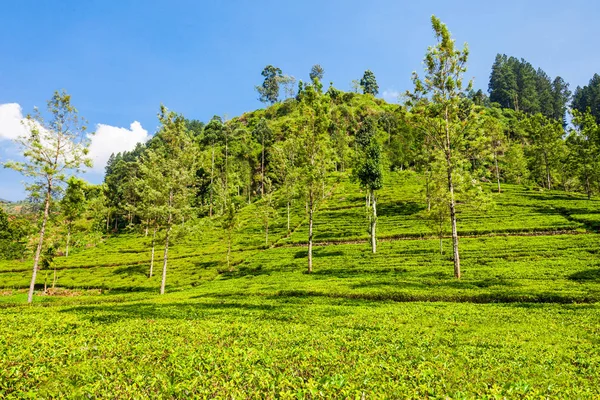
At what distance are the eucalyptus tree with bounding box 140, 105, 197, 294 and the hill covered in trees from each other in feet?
0.75

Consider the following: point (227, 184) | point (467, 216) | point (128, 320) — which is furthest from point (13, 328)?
point (227, 184)

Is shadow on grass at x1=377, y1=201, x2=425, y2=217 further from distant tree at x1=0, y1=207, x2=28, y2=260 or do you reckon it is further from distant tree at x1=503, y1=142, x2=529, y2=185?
distant tree at x1=0, y1=207, x2=28, y2=260

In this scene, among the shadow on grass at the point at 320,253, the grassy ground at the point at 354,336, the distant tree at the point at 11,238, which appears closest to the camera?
the grassy ground at the point at 354,336

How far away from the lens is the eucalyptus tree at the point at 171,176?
34.1m

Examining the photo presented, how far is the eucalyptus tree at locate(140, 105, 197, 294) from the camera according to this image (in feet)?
112

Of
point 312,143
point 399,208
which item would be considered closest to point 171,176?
point 312,143

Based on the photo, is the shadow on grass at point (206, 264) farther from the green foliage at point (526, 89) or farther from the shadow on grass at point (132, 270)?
the green foliage at point (526, 89)

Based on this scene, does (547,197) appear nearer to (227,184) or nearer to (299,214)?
(299,214)

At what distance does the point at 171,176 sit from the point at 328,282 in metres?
21.1

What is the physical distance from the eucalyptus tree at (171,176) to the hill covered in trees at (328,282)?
0.75ft

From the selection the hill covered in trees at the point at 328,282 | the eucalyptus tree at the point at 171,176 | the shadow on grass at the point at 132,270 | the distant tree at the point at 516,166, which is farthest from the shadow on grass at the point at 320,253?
the distant tree at the point at 516,166

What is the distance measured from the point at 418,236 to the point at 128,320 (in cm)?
4522

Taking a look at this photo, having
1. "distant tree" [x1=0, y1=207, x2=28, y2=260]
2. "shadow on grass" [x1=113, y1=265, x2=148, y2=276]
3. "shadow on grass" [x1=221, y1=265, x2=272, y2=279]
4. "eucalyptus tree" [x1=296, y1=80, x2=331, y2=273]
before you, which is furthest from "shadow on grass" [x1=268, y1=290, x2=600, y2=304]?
"distant tree" [x1=0, y1=207, x2=28, y2=260]

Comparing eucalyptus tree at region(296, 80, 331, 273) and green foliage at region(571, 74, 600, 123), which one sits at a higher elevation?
green foliage at region(571, 74, 600, 123)
